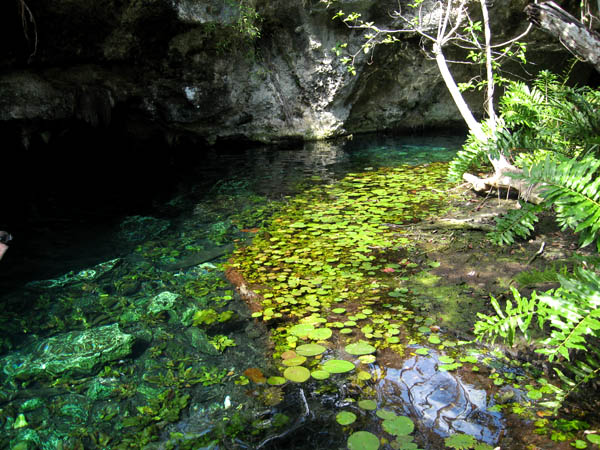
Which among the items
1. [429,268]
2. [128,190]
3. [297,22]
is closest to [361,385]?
[429,268]

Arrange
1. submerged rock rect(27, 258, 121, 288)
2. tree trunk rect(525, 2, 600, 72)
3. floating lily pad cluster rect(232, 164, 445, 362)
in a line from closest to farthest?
tree trunk rect(525, 2, 600, 72), floating lily pad cluster rect(232, 164, 445, 362), submerged rock rect(27, 258, 121, 288)

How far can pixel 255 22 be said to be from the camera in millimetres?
9477

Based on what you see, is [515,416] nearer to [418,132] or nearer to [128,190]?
[128,190]

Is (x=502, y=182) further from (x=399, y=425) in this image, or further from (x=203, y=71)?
(x=203, y=71)

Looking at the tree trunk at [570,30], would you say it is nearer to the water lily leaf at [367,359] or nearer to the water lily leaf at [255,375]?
the water lily leaf at [367,359]

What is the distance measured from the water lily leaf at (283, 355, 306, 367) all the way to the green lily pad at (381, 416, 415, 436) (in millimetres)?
711

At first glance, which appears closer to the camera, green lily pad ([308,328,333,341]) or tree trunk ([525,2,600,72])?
tree trunk ([525,2,600,72])

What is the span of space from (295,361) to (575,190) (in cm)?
192

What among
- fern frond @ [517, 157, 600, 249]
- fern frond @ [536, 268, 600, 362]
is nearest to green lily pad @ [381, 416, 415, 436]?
fern frond @ [536, 268, 600, 362]

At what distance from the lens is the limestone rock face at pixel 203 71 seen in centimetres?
791

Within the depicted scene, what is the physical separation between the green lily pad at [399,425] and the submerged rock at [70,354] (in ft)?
6.21

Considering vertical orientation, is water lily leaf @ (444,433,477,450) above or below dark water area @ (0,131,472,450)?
above

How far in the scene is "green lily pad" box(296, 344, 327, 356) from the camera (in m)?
2.83

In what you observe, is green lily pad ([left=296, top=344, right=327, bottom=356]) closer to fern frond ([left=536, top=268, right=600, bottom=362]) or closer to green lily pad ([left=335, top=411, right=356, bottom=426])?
green lily pad ([left=335, top=411, right=356, bottom=426])
